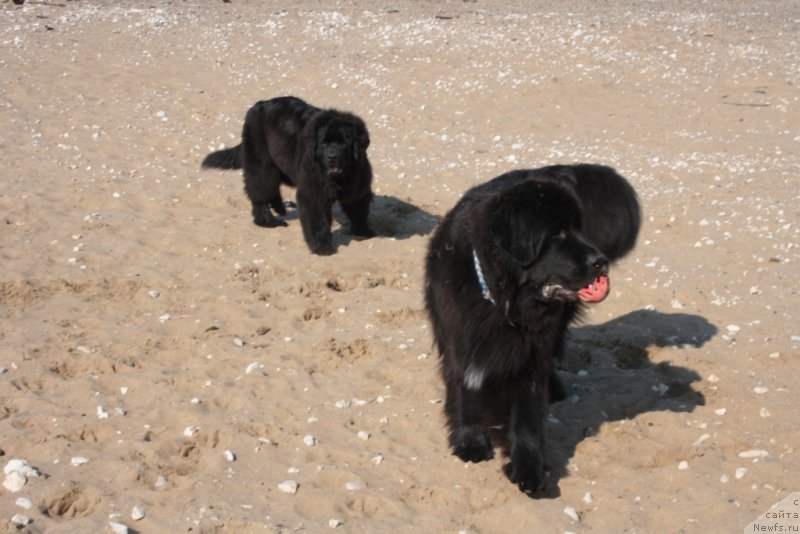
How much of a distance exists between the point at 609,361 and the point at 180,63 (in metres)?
11.6

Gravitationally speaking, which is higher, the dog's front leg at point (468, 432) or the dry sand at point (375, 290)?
the dog's front leg at point (468, 432)

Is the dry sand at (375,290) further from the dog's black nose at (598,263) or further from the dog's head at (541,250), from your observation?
the dog's black nose at (598,263)

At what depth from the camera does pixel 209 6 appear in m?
19.2

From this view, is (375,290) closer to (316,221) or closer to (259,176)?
(316,221)

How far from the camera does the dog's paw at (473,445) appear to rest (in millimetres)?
4711

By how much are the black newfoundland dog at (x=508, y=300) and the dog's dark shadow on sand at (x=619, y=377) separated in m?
0.38

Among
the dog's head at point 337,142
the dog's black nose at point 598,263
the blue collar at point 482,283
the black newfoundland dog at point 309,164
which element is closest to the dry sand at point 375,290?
the black newfoundland dog at point 309,164

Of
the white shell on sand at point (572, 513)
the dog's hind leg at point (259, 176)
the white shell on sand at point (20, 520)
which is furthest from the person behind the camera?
the dog's hind leg at point (259, 176)

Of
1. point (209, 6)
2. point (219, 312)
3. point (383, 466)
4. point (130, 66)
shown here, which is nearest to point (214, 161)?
point (219, 312)

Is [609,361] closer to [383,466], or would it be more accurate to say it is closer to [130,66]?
[383,466]

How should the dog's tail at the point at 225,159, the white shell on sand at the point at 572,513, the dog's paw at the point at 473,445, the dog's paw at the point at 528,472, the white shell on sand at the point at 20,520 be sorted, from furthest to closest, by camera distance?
the dog's tail at the point at 225,159 < the dog's paw at the point at 473,445 < the dog's paw at the point at 528,472 < the white shell on sand at the point at 572,513 < the white shell on sand at the point at 20,520

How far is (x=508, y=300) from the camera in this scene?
4293 millimetres

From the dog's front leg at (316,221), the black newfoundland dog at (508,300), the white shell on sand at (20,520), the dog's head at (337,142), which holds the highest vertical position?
the black newfoundland dog at (508,300)

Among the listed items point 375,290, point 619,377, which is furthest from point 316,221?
point 619,377
